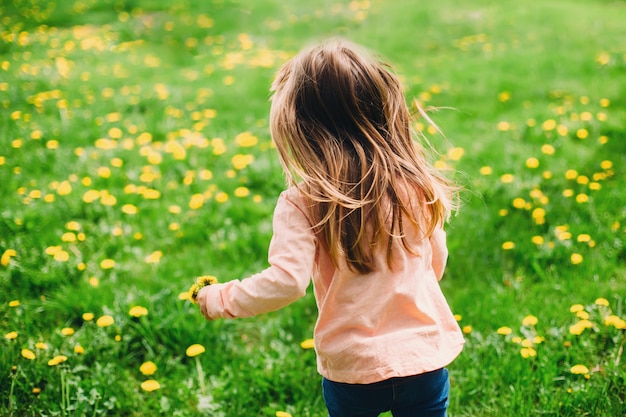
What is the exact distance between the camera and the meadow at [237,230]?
2275 mm

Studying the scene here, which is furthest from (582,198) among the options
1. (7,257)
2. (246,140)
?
(7,257)

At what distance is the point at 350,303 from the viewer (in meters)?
1.56

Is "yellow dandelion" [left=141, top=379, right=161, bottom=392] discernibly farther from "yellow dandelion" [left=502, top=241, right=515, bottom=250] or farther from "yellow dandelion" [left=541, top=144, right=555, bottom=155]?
"yellow dandelion" [left=541, top=144, right=555, bottom=155]

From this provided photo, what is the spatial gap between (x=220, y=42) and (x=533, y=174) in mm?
5279

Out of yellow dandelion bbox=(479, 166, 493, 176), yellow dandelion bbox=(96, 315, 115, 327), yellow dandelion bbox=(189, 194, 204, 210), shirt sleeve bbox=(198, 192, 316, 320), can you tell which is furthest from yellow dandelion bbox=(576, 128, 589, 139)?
yellow dandelion bbox=(96, 315, 115, 327)

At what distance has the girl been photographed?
1.50 metres

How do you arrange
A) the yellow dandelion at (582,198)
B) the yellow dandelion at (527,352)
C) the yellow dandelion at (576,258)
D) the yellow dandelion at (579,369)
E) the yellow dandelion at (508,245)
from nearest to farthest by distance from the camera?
the yellow dandelion at (579,369) → the yellow dandelion at (527,352) → the yellow dandelion at (576,258) → the yellow dandelion at (508,245) → the yellow dandelion at (582,198)

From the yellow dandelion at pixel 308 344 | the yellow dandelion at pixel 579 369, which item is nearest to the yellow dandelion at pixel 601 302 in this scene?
the yellow dandelion at pixel 579 369

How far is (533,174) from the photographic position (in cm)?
377

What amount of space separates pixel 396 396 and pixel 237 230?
6.39 ft

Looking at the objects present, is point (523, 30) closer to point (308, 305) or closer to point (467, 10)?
point (467, 10)

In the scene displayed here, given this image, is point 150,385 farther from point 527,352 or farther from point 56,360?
point 527,352

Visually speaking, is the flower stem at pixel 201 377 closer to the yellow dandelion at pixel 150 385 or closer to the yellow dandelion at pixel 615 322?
the yellow dandelion at pixel 150 385

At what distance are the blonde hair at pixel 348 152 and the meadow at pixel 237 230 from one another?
30 centimetres
